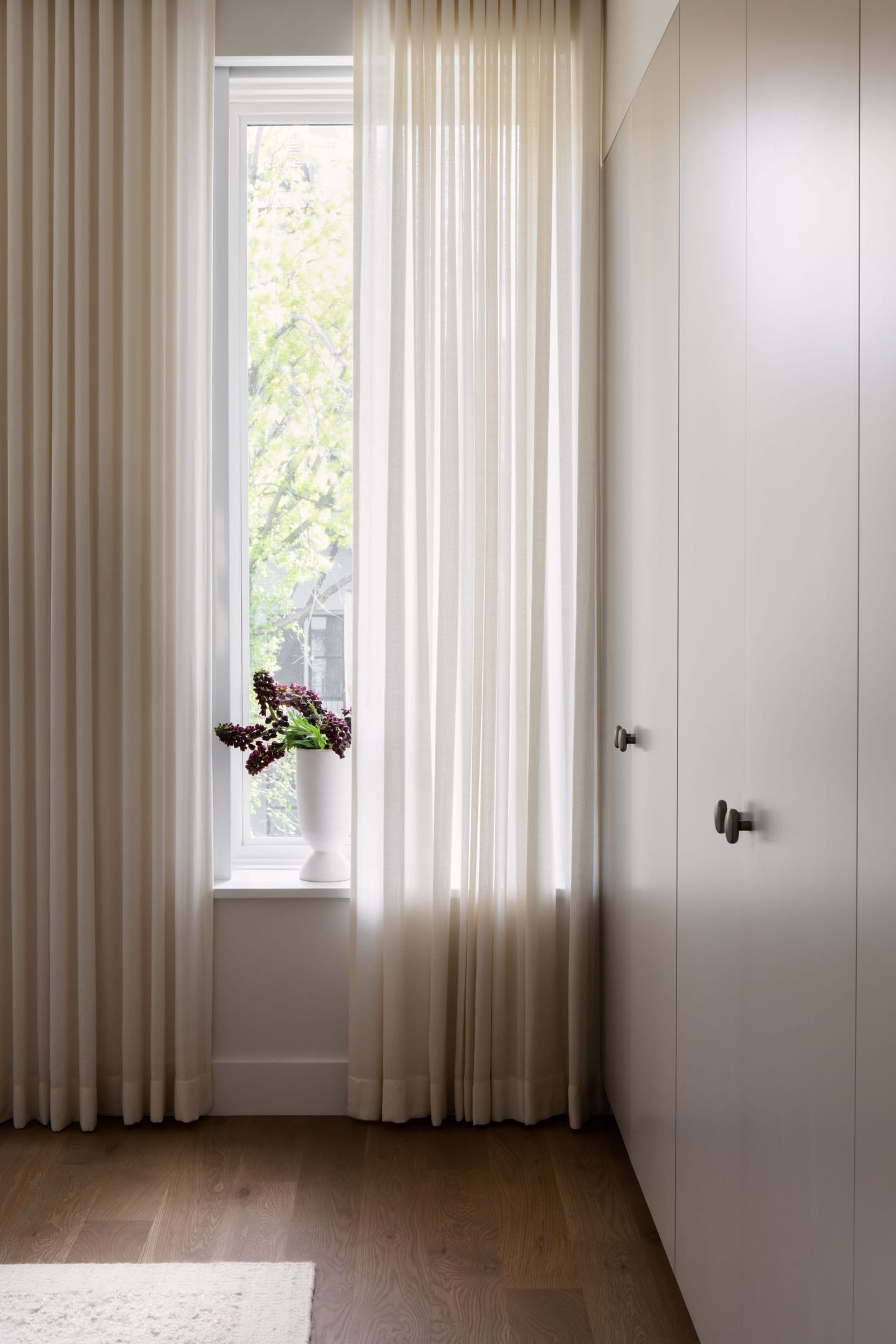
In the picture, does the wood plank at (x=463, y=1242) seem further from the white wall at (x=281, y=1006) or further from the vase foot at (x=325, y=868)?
the vase foot at (x=325, y=868)

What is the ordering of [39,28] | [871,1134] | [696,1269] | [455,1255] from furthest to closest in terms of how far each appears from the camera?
[39,28]
[455,1255]
[696,1269]
[871,1134]

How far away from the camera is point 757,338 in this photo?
127cm

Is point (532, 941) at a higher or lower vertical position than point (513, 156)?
lower

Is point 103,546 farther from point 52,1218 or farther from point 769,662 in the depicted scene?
point 769,662

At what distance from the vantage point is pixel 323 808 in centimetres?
250

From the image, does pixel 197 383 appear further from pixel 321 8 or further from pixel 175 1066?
pixel 175 1066

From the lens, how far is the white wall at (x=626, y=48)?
71.9 inches

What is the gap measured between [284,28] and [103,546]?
4.23ft

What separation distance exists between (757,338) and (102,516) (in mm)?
1617

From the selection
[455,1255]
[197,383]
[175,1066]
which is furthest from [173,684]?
[455,1255]

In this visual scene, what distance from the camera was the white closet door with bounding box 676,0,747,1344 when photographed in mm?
1349

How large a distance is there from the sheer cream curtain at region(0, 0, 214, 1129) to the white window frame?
0.13 metres

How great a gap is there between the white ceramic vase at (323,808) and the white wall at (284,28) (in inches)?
65.0

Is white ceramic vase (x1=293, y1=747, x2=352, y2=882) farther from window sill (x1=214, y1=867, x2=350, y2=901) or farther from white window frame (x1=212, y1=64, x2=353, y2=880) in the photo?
white window frame (x1=212, y1=64, x2=353, y2=880)
